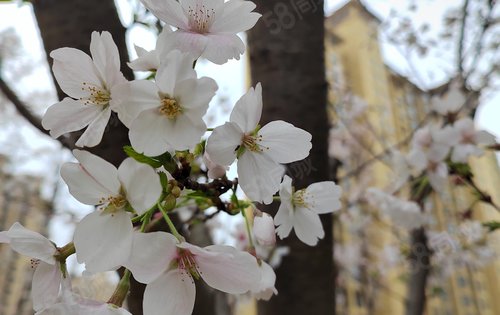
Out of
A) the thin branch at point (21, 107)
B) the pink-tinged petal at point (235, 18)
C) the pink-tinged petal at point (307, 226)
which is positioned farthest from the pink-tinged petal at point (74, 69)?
the thin branch at point (21, 107)

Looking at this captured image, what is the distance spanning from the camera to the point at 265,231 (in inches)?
15.1

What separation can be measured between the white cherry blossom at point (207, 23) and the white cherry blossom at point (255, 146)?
4 centimetres

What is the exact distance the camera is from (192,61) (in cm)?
30

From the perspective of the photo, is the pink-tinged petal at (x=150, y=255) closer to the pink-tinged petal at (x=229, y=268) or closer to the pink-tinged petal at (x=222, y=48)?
the pink-tinged petal at (x=229, y=268)

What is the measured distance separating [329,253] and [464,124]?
1.36 feet

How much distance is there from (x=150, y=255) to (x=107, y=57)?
0.15 meters

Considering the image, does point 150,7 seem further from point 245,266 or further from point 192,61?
point 245,266

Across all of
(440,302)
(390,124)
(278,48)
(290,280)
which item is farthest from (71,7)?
(440,302)

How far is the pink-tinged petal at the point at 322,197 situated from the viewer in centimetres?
40

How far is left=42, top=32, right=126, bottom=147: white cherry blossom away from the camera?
34 cm

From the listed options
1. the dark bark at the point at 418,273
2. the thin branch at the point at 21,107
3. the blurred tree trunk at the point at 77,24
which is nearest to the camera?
the blurred tree trunk at the point at 77,24

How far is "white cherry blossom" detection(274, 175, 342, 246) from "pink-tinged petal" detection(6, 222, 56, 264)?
0.60 ft

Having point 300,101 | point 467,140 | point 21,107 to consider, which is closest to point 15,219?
point 21,107

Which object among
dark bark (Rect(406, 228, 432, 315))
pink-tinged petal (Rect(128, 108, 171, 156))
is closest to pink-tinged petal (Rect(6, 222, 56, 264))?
pink-tinged petal (Rect(128, 108, 171, 156))
